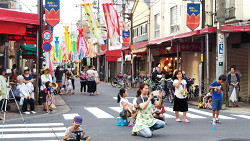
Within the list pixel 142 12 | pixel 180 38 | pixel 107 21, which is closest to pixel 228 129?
pixel 180 38

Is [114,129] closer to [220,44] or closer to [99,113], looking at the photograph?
[99,113]

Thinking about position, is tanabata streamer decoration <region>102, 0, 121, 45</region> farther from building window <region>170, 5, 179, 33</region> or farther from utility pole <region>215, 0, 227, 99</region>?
utility pole <region>215, 0, 227, 99</region>

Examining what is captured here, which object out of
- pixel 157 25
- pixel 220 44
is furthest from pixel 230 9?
pixel 157 25

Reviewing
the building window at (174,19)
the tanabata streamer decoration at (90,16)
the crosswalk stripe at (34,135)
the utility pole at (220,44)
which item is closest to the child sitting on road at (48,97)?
the crosswalk stripe at (34,135)

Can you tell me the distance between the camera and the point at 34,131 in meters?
9.75

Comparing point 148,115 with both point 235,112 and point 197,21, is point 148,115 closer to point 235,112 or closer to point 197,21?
point 235,112

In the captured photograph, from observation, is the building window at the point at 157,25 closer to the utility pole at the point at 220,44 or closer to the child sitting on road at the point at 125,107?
the utility pole at the point at 220,44

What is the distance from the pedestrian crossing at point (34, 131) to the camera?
896cm

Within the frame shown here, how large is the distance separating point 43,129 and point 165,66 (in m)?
20.3

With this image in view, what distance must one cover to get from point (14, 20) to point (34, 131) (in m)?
5.43

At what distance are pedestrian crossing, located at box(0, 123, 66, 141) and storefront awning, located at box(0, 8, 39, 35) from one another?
4.32 meters

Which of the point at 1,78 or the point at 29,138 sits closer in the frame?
the point at 29,138

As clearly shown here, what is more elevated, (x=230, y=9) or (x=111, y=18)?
(x=111, y=18)

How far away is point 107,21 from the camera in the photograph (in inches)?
1058
